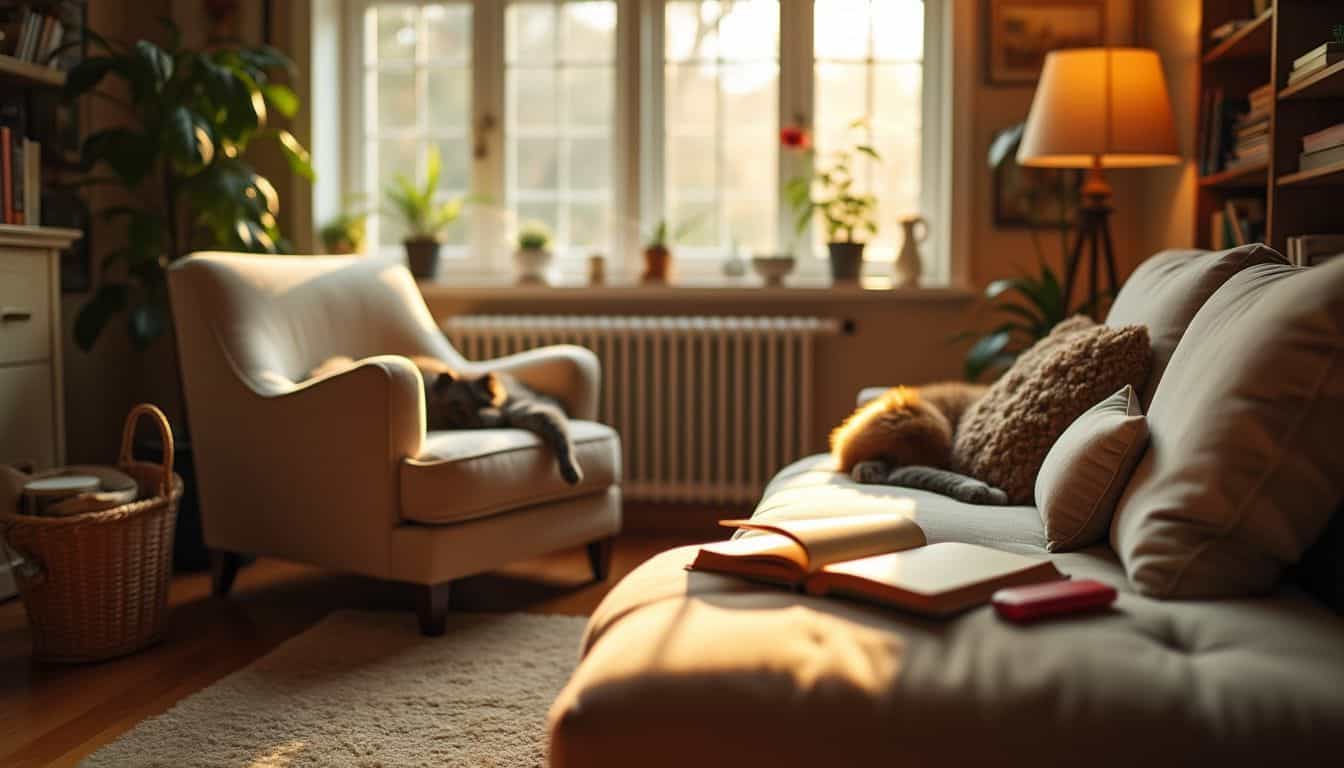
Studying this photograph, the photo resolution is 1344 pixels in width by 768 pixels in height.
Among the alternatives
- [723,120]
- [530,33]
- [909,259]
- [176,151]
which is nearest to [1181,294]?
[909,259]

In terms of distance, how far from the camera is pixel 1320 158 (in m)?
2.42

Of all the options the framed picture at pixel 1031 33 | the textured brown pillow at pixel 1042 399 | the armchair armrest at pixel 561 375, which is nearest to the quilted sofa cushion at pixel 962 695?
the textured brown pillow at pixel 1042 399

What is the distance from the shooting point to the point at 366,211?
14.2 feet

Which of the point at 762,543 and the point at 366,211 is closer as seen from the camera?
the point at 762,543

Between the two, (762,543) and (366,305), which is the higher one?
(366,305)

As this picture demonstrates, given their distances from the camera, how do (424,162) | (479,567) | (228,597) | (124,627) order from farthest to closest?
(424,162) → (228,597) → (479,567) → (124,627)

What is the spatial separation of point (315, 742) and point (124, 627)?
0.77m

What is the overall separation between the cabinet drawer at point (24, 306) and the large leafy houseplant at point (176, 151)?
1.19 ft

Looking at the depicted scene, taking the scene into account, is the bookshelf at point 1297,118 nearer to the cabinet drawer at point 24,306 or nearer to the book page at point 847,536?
the book page at point 847,536

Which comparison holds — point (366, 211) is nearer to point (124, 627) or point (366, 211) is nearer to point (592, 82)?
point (592, 82)

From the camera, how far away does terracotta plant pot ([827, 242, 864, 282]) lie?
392 cm

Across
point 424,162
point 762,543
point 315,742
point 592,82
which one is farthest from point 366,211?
point 762,543

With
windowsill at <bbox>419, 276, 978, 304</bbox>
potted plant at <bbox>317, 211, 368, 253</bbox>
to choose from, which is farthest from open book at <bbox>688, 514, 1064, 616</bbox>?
potted plant at <bbox>317, 211, 368, 253</bbox>

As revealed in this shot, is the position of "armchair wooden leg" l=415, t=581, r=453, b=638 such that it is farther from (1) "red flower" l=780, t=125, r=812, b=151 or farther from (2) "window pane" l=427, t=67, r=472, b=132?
(2) "window pane" l=427, t=67, r=472, b=132
